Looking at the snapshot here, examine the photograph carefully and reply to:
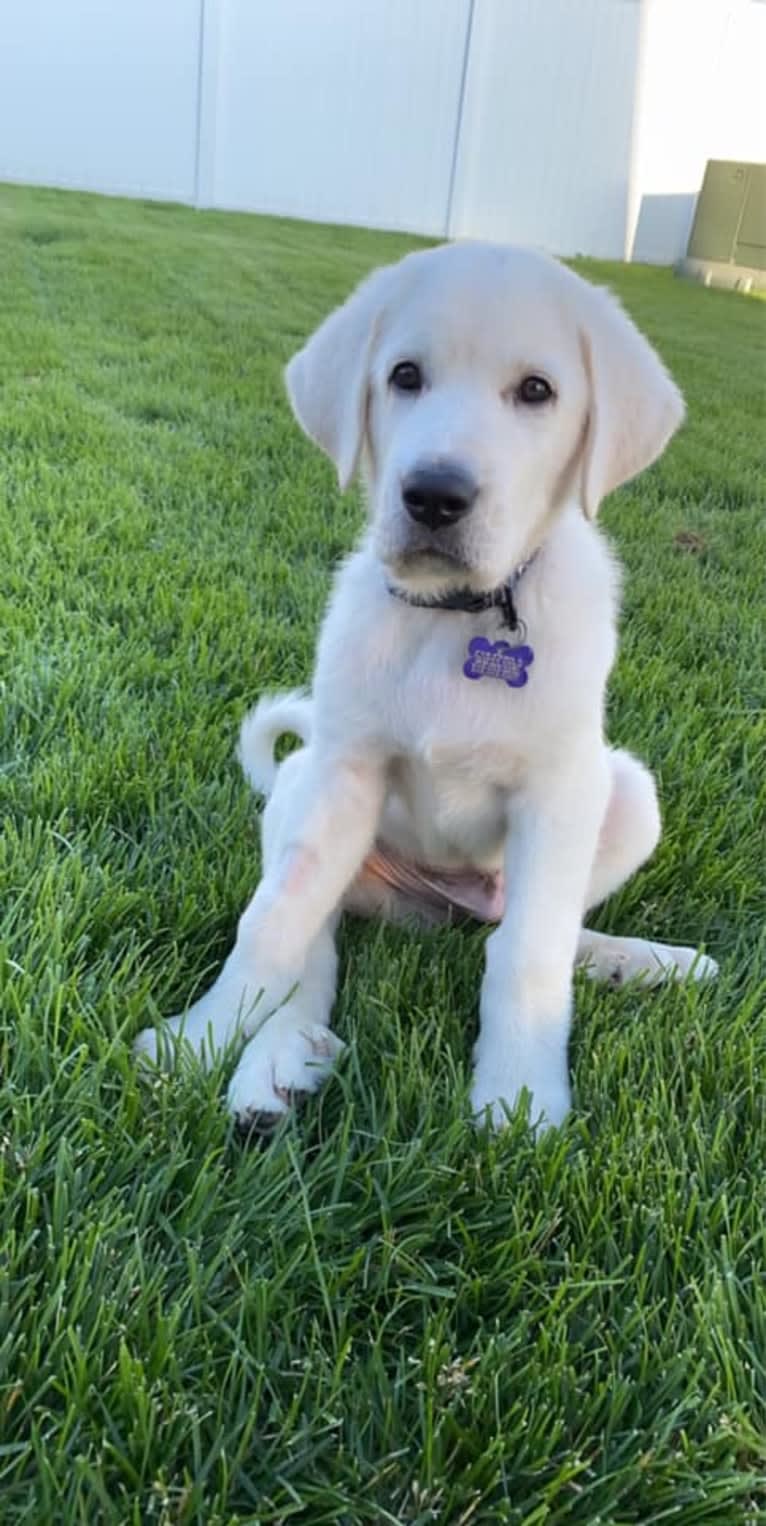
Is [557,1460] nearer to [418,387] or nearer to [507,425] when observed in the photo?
[507,425]

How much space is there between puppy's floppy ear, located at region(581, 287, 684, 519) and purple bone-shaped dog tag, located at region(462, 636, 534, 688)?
0.25 metres

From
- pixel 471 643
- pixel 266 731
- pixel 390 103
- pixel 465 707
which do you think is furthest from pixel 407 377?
pixel 390 103

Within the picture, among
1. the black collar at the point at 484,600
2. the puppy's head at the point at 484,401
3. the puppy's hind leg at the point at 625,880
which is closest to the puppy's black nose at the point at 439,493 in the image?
the puppy's head at the point at 484,401

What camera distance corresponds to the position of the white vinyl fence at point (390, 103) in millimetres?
10609

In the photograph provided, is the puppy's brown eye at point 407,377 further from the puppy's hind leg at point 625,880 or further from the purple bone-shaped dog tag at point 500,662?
the puppy's hind leg at point 625,880

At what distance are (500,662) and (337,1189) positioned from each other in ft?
2.74

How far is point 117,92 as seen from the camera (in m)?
10.8

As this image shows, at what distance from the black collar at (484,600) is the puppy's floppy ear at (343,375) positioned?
0.81 feet

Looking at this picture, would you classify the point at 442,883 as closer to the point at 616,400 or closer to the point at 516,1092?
the point at 516,1092

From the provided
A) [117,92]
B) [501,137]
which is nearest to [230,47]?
[117,92]

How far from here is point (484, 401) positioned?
5.83 feet

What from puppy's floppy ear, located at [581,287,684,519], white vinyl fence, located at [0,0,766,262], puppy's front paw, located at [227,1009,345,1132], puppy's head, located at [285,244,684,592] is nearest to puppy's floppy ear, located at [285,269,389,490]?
puppy's head, located at [285,244,684,592]

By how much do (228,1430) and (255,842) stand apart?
1233mm

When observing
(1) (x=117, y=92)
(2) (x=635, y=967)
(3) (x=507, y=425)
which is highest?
(1) (x=117, y=92)
